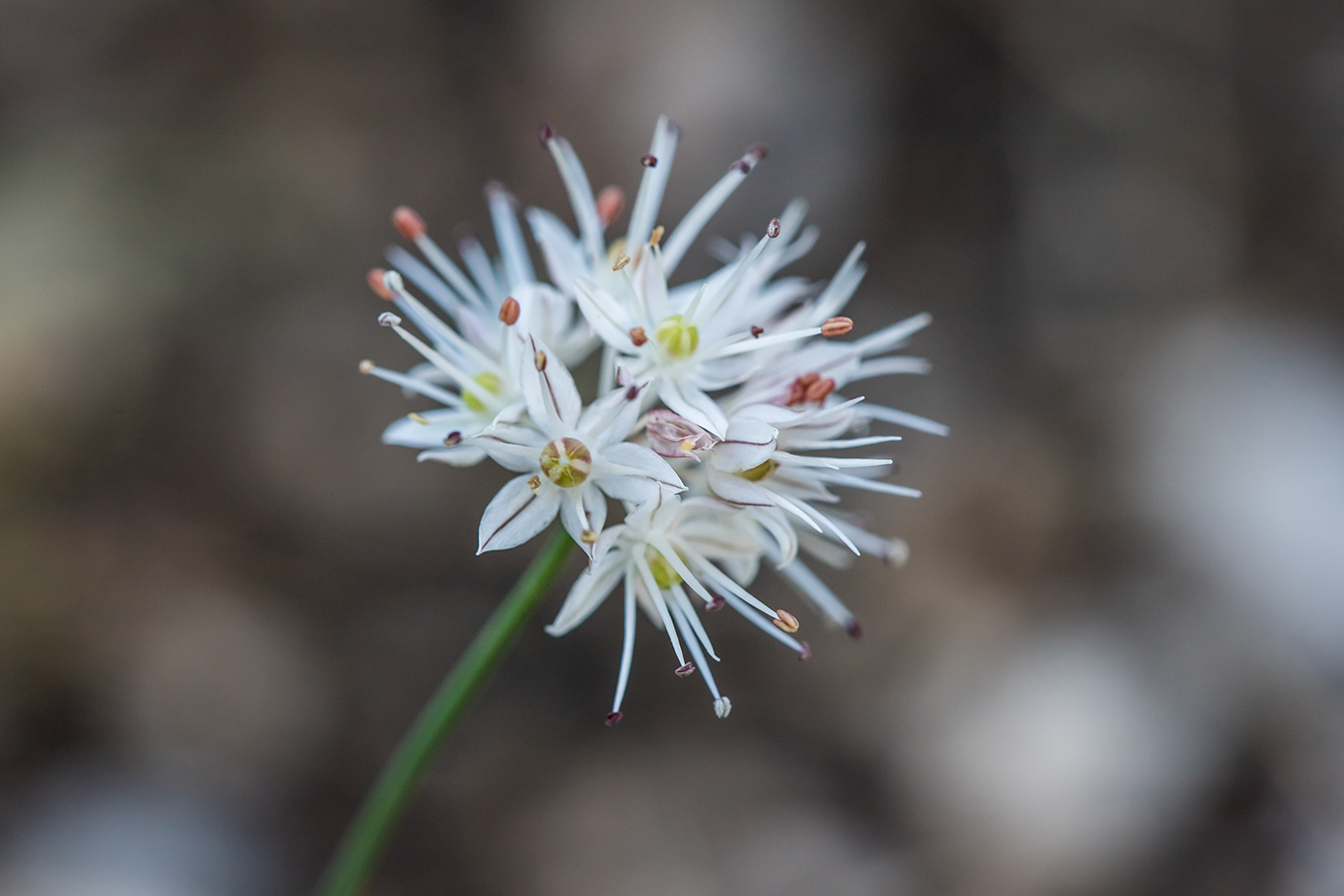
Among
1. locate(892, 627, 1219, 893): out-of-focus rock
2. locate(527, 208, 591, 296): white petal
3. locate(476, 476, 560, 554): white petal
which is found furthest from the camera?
locate(892, 627, 1219, 893): out-of-focus rock

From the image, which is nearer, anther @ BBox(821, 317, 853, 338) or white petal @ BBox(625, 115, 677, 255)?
anther @ BBox(821, 317, 853, 338)

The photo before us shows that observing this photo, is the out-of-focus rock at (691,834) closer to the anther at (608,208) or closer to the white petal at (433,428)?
the white petal at (433,428)

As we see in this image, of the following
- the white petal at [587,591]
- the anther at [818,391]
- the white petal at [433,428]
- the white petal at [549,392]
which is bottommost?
the white petal at [587,591]

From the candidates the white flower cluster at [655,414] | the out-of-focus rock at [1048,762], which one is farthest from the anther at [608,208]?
the out-of-focus rock at [1048,762]

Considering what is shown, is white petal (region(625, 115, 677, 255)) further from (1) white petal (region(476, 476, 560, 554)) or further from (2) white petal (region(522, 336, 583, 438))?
(1) white petal (region(476, 476, 560, 554))

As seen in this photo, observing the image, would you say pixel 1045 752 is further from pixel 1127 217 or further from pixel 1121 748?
pixel 1127 217

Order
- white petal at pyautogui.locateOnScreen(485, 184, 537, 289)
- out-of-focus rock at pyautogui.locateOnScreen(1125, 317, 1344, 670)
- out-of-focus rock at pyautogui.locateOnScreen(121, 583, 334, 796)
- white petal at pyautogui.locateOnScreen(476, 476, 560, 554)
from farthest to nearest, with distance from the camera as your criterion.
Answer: out-of-focus rock at pyautogui.locateOnScreen(1125, 317, 1344, 670) → out-of-focus rock at pyautogui.locateOnScreen(121, 583, 334, 796) → white petal at pyautogui.locateOnScreen(485, 184, 537, 289) → white petal at pyautogui.locateOnScreen(476, 476, 560, 554)

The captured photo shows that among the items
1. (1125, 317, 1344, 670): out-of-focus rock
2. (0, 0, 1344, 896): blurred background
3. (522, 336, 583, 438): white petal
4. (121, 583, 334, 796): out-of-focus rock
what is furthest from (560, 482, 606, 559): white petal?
(1125, 317, 1344, 670): out-of-focus rock
